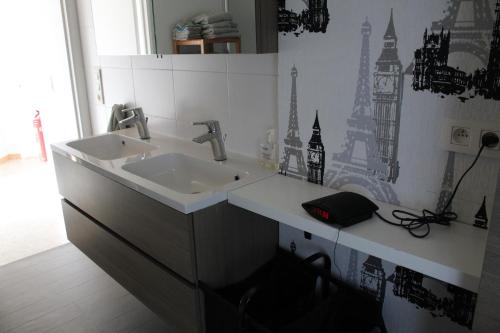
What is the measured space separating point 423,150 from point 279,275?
71 cm

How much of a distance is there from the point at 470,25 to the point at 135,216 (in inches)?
55.4

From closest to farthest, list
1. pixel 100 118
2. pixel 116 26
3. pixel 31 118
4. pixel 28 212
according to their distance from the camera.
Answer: pixel 116 26 < pixel 100 118 < pixel 28 212 < pixel 31 118

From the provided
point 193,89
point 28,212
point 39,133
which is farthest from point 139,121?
point 39,133

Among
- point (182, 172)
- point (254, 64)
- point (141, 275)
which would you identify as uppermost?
point (254, 64)

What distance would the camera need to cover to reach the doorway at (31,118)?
9.96 feet

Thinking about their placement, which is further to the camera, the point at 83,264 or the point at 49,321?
the point at 83,264

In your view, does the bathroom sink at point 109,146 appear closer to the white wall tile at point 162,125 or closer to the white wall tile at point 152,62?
the white wall tile at point 162,125

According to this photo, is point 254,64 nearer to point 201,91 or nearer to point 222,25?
point 222,25

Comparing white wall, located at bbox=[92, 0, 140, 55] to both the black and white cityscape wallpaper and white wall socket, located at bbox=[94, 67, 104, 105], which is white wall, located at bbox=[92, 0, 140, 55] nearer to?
white wall socket, located at bbox=[94, 67, 104, 105]

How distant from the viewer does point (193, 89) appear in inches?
83.4

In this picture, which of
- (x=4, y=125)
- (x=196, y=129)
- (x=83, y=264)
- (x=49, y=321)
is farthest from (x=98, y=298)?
(x=4, y=125)

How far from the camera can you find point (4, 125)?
16.5 ft

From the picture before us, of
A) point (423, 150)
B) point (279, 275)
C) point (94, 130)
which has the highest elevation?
point (423, 150)

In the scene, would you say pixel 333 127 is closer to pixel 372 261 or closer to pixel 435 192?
pixel 435 192
